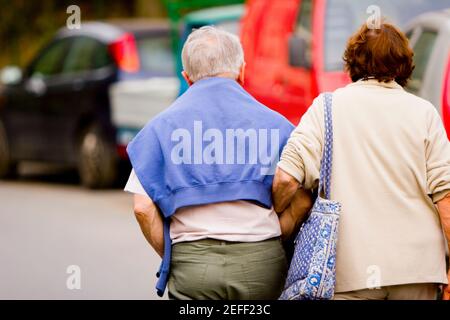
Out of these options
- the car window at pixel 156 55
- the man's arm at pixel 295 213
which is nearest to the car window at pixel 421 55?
the man's arm at pixel 295 213

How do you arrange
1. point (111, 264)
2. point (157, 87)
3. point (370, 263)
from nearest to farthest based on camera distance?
point (370, 263) → point (111, 264) → point (157, 87)

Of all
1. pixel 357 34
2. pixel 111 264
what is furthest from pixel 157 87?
pixel 357 34

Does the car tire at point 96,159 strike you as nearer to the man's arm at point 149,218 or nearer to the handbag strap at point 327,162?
the man's arm at point 149,218

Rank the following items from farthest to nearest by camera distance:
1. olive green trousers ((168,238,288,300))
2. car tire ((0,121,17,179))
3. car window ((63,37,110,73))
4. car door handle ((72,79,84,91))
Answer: car tire ((0,121,17,179)), car door handle ((72,79,84,91)), car window ((63,37,110,73)), olive green trousers ((168,238,288,300))

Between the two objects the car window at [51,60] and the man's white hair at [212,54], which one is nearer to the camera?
the man's white hair at [212,54]

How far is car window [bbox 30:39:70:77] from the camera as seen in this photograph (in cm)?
1372

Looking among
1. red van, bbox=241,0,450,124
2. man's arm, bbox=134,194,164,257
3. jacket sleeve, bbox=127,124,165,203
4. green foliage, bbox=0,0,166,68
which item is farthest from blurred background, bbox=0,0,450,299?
green foliage, bbox=0,0,166,68

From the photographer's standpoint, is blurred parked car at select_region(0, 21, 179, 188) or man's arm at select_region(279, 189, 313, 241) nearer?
man's arm at select_region(279, 189, 313, 241)

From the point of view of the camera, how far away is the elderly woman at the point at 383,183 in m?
4.12

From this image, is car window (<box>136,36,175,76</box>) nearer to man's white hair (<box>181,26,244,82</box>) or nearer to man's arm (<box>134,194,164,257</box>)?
man's white hair (<box>181,26,244,82</box>)

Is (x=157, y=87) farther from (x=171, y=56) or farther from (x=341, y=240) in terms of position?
(x=341, y=240)

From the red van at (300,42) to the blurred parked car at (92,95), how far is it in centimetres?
215

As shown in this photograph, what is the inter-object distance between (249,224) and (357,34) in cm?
79

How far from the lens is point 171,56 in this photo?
12891 mm
